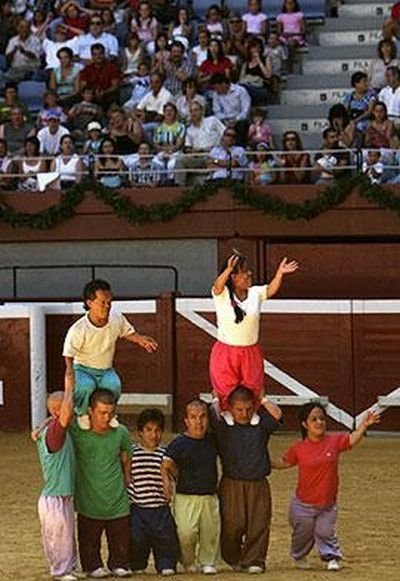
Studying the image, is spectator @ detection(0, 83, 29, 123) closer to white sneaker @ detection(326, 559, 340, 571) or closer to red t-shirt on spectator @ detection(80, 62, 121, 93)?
red t-shirt on spectator @ detection(80, 62, 121, 93)

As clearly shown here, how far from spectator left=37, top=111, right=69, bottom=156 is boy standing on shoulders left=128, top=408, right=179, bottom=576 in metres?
9.33

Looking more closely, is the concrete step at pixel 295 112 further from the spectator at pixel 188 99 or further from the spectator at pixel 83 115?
the spectator at pixel 83 115

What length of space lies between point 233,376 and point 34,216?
268 inches

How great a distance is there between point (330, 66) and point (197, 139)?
2.41 m

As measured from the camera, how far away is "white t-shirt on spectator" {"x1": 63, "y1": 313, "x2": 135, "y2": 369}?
1034 cm

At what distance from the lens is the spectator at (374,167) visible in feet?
57.4

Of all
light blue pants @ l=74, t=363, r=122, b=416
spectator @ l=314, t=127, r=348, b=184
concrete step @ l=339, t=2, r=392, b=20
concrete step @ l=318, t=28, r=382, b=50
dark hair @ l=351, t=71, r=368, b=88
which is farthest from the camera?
concrete step @ l=339, t=2, r=392, b=20

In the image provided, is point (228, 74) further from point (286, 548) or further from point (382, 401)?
point (286, 548)

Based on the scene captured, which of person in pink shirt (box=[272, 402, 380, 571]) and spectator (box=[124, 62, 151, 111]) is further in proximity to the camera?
spectator (box=[124, 62, 151, 111])

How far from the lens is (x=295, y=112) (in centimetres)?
1955

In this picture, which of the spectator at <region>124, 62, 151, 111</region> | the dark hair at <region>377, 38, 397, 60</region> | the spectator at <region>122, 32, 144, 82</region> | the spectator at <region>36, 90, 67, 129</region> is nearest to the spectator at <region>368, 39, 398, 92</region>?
the dark hair at <region>377, 38, 397, 60</region>

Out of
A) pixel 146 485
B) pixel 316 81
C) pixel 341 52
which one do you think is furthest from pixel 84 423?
pixel 341 52

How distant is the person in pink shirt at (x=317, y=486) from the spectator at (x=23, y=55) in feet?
37.5

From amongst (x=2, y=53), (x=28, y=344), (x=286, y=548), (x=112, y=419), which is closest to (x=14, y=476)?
(x=28, y=344)
